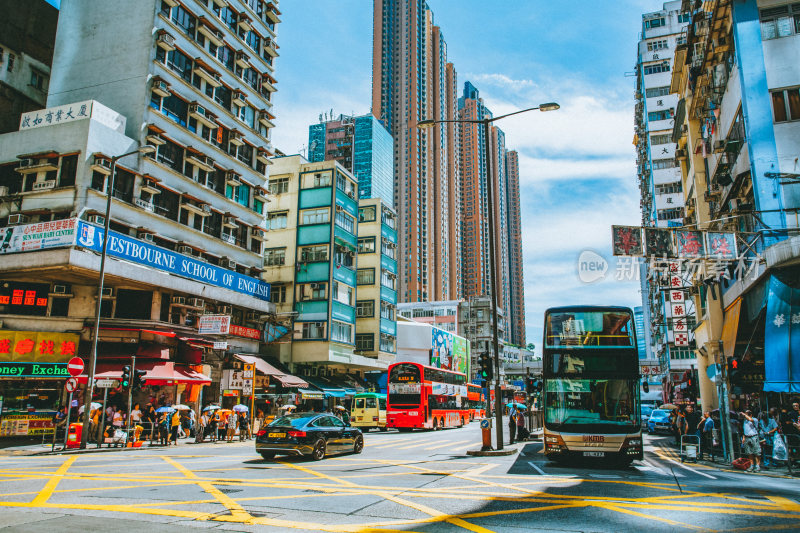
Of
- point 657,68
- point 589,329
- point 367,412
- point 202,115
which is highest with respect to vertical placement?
point 657,68

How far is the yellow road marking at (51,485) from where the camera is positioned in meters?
9.16

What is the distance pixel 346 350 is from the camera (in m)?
47.2

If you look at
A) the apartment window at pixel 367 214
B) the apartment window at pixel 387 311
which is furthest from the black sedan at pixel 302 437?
the apartment window at pixel 367 214

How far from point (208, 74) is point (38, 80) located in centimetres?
1028

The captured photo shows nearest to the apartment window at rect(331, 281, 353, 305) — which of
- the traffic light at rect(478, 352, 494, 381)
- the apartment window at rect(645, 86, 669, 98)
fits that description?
the traffic light at rect(478, 352, 494, 381)

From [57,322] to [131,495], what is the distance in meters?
20.8

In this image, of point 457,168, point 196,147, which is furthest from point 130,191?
point 457,168

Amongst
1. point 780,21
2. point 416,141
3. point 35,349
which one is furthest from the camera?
point 416,141

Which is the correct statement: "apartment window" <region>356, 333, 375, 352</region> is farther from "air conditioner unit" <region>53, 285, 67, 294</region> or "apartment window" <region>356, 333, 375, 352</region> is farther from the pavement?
the pavement

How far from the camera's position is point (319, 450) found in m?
17.1

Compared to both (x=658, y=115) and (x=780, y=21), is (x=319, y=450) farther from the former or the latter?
(x=658, y=115)

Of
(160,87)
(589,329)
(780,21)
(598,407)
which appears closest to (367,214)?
(160,87)

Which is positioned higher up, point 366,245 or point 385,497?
point 366,245

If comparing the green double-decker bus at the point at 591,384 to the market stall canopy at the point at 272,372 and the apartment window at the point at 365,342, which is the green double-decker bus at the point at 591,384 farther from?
the apartment window at the point at 365,342
